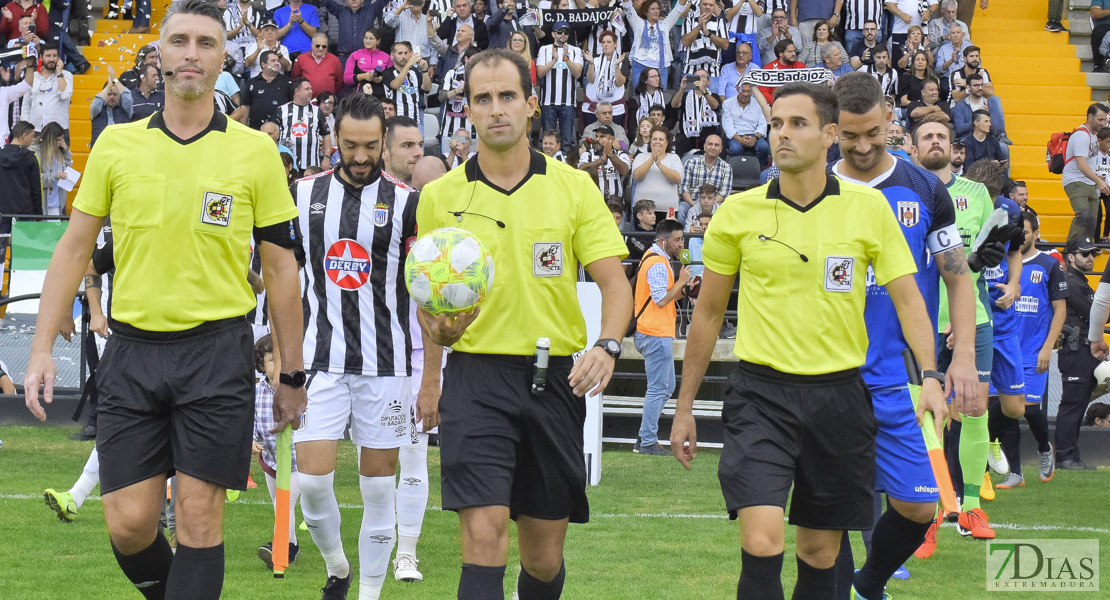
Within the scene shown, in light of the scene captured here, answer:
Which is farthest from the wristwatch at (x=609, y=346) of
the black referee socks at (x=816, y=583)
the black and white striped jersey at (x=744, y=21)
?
the black and white striped jersey at (x=744, y=21)

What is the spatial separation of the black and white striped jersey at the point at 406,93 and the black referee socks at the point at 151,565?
1190 centimetres

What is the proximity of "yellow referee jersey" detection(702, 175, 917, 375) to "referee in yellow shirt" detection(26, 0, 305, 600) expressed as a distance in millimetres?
1813

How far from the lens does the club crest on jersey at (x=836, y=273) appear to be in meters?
4.59

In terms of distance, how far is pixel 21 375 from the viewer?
41.7 ft

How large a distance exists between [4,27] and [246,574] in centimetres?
1526

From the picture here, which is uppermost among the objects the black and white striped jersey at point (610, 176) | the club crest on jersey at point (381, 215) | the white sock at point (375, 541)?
the black and white striped jersey at point (610, 176)

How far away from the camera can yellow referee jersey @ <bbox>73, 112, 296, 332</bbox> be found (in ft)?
14.5

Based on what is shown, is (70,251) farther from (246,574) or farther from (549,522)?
(246,574)

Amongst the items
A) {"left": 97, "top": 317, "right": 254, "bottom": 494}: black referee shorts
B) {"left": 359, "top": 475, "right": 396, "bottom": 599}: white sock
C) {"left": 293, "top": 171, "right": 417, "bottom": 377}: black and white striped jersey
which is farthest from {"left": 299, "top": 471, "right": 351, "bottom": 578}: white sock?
{"left": 97, "top": 317, "right": 254, "bottom": 494}: black referee shorts

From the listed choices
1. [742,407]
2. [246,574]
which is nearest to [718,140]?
[246,574]

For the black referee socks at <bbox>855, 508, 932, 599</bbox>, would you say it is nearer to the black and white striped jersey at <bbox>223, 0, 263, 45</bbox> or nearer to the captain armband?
the captain armband

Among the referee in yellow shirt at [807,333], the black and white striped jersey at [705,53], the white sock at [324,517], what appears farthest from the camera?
→ the black and white striped jersey at [705,53]

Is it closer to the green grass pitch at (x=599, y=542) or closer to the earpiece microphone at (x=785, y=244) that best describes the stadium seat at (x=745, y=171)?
the green grass pitch at (x=599, y=542)

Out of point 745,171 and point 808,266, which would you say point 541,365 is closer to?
point 808,266
